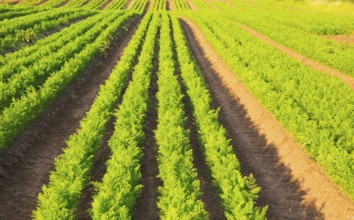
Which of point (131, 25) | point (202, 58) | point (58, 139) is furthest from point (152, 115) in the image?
point (131, 25)

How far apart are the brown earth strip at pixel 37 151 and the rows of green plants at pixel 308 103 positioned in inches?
337

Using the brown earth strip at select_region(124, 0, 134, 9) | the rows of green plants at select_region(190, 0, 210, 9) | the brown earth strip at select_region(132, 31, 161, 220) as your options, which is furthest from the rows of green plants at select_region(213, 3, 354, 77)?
the brown earth strip at select_region(124, 0, 134, 9)

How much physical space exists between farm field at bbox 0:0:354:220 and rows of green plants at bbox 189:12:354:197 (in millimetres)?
56

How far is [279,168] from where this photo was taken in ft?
37.6

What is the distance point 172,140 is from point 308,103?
7341 mm

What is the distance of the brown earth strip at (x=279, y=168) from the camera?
9.59 meters

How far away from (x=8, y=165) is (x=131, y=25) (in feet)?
99.8

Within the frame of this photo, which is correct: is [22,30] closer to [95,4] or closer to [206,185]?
[206,185]

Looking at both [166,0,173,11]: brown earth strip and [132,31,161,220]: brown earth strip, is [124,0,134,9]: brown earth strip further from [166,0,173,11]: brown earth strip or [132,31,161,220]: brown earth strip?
[132,31,161,220]: brown earth strip

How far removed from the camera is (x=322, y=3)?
66.0 meters

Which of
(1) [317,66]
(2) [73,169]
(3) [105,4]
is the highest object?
(3) [105,4]

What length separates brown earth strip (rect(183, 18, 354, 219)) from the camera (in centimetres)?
959

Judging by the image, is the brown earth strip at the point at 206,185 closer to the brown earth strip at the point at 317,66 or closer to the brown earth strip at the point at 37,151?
the brown earth strip at the point at 37,151

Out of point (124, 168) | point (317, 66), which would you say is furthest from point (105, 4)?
point (124, 168)
